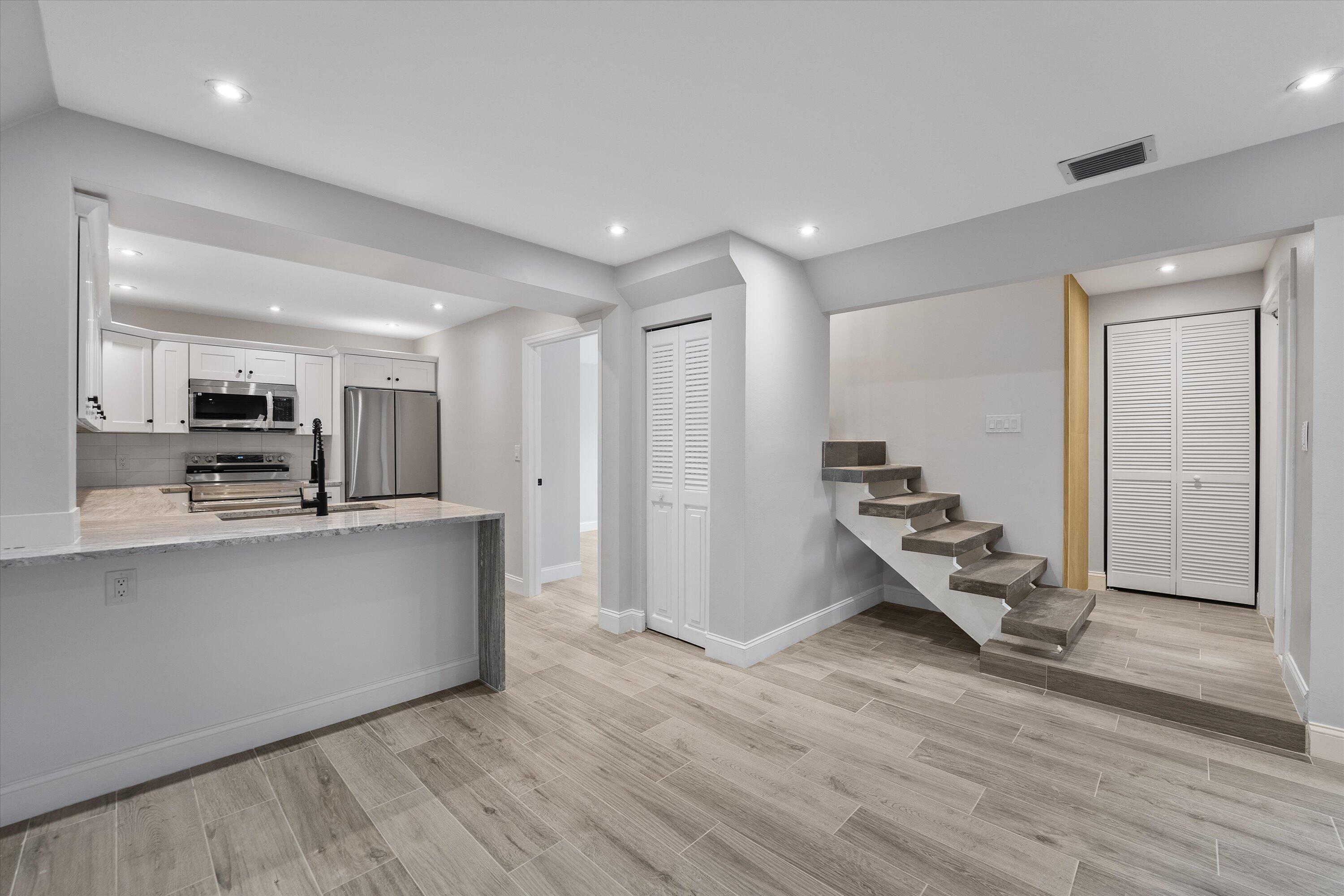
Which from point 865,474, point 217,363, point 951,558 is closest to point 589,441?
point 217,363

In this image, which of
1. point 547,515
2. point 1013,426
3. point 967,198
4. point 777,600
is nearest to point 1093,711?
point 777,600

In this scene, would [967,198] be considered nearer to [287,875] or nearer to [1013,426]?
[1013,426]

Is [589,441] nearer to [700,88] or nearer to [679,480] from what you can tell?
[679,480]

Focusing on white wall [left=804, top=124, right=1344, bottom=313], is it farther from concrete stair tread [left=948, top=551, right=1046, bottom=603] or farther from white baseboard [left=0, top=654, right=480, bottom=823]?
white baseboard [left=0, top=654, right=480, bottom=823]

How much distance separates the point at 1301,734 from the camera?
2.34 meters

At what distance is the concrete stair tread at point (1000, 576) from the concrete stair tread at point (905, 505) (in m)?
0.43

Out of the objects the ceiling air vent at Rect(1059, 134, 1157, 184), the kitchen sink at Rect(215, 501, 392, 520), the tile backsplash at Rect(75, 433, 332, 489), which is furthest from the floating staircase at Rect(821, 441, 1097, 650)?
the tile backsplash at Rect(75, 433, 332, 489)

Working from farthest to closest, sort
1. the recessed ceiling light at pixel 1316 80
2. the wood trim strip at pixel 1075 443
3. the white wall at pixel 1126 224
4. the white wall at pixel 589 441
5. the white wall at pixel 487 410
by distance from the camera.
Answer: the white wall at pixel 589 441, the white wall at pixel 487 410, the wood trim strip at pixel 1075 443, the white wall at pixel 1126 224, the recessed ceiling light at pixel 1316 80

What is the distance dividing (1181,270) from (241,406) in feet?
24.9

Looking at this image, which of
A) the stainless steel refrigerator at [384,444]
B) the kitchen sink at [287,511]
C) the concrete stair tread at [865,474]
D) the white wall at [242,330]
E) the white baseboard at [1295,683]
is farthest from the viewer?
the stainless steel refrigerator at [384,444]

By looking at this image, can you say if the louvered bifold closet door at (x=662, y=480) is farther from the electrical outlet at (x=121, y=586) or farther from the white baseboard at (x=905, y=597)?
the electrical outlet at (x=121, y=586)

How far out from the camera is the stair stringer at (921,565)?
132 inches

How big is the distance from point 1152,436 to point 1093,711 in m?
2.72

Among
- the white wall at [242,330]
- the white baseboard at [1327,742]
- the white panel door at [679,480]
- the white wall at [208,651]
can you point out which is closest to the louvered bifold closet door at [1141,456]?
the white baseboard at [1327,742]
